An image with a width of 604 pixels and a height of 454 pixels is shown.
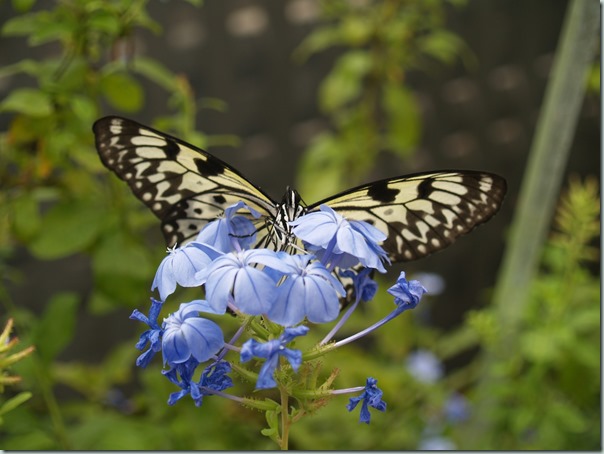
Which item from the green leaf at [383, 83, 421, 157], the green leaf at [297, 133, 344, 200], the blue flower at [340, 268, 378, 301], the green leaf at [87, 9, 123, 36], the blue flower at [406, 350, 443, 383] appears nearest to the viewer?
the blue flower at [340, 268, 378, 301]

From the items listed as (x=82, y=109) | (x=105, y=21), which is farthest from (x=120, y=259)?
(x=105, y=21)

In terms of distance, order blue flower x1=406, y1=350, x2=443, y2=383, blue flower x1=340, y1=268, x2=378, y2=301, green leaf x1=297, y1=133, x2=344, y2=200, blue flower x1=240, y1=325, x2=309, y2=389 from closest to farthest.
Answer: blue flower x1=240, y1=325, x2=309, y2=389, blue flower x1=340, y1=268, x2=378, y2=301, green leaf x1=297, y1=133, x2=344, y2=200, blue flower x1=406, y1=350, x2=443, y2=383

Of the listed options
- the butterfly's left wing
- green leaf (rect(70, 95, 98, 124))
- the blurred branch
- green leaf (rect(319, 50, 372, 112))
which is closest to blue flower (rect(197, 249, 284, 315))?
the butterfly's left wing

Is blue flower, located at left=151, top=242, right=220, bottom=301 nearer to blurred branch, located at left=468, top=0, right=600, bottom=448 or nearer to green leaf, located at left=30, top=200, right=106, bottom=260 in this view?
green leaf, located at left=30, top=200, right=106, bottom=260

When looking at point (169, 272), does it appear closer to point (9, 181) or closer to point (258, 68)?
point (9, 181)

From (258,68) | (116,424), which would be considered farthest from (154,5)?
(116,424)

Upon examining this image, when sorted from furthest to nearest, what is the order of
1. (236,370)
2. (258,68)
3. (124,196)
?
(258,68) → (124,196) → (236,370)
